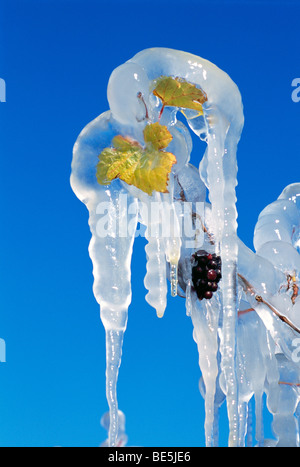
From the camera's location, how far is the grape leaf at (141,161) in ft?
6.52

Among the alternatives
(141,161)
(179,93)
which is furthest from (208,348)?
(179,93)

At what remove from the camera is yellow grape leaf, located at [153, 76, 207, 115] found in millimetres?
1979

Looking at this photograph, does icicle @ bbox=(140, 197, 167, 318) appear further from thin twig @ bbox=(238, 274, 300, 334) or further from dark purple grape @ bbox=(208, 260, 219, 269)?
thin twig @ bbox=(238, 274, 300, 334)

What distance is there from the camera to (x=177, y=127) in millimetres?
2131

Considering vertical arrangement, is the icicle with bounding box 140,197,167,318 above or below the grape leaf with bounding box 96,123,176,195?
below

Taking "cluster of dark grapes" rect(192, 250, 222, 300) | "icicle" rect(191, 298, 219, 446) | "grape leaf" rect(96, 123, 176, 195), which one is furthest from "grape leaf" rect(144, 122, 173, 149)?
"icicle" rect(191, 298, 219, 446)

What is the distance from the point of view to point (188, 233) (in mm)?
2180

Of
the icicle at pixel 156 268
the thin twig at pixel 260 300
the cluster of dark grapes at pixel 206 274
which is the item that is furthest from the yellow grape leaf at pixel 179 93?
the thin twig at pixel 260 300

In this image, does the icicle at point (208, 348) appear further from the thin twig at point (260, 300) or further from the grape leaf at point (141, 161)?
the grape leaf at point (141, 161)

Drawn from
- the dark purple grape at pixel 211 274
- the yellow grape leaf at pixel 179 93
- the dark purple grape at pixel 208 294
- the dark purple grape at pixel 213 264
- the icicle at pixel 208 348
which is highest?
the yellow grape leaf at pixel 179 93

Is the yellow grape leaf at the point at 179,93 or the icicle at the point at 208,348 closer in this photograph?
the yellow grape leaf at the point at 179,93
